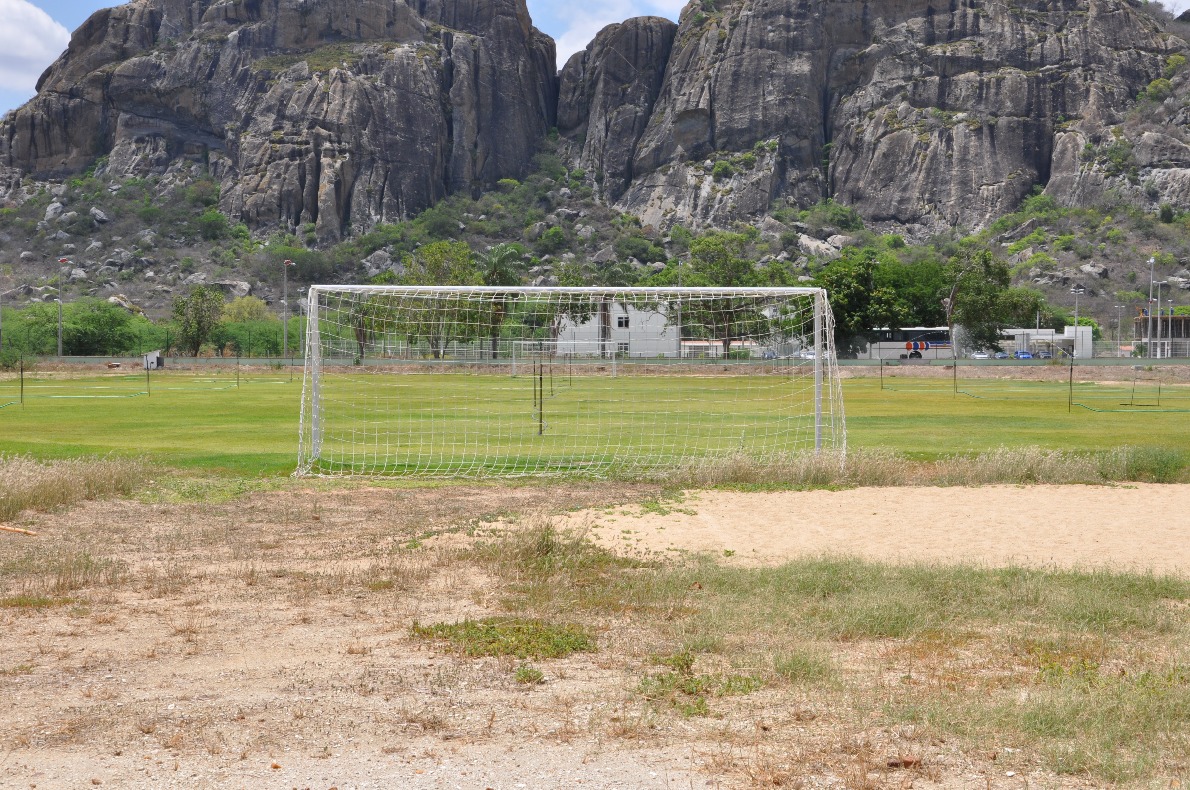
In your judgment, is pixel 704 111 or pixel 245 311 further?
pixel 704 111

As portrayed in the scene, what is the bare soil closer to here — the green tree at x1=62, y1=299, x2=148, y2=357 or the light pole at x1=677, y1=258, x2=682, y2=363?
the light pole at x1=677, y1=258, x2=682, y2=363

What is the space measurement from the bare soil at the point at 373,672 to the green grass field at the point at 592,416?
7.29m

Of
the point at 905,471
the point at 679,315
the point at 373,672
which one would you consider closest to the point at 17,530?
the point at 373,672

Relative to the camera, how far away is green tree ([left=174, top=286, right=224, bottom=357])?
288 ft

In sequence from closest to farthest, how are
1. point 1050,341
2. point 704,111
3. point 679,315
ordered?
point 679,315 < point 1050,341 < point 704,111

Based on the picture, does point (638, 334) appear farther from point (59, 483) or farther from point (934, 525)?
point (934, 525)

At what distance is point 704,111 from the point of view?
18875 cm

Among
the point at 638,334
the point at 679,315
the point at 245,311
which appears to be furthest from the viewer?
the point at 245,311

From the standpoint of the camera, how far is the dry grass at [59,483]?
A: 1305cm

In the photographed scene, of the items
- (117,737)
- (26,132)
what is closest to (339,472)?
(117,737)

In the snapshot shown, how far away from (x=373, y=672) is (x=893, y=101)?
606 feet

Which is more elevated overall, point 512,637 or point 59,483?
point 59,483

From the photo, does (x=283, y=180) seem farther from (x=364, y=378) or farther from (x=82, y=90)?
(x=364, y=378)

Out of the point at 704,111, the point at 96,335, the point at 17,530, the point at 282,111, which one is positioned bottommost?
the point at 17,530
